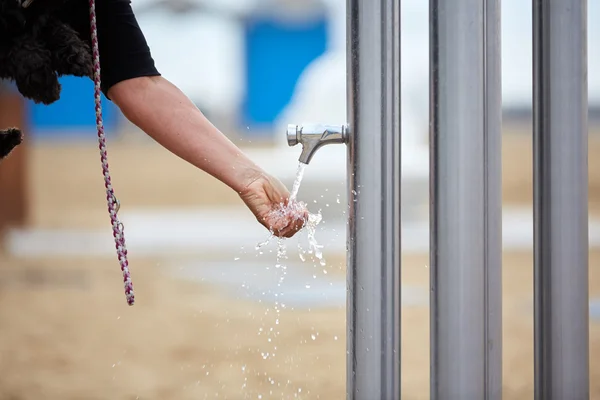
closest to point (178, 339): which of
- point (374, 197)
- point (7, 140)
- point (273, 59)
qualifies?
point (7, 140)

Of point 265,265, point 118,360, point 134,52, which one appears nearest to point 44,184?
point 265,265

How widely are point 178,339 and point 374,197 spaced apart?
2027 millimetres

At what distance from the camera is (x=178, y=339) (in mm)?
2549

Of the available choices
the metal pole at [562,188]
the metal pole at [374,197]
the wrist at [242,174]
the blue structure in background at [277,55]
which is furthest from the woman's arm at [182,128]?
the blue structure in background at [277,55]

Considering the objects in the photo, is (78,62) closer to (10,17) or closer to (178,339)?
(10,17)

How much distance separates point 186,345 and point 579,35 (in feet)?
6.58

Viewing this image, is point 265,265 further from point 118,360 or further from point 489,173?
point 489,173

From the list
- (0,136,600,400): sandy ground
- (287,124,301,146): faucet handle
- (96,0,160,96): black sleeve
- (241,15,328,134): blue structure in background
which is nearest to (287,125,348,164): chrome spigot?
(287,124,301,146): faucet handle

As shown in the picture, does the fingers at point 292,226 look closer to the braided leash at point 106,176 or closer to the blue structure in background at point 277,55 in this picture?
the braided leash at point 106,176

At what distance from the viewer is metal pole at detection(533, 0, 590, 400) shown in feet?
2.08

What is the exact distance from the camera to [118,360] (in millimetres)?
2277

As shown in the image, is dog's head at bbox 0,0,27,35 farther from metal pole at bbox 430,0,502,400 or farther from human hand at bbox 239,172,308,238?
metal pole at bbox 430,0,502,400

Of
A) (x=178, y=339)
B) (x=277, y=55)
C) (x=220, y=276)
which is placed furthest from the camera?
(x=277, y=55)

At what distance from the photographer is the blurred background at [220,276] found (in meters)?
1.94
